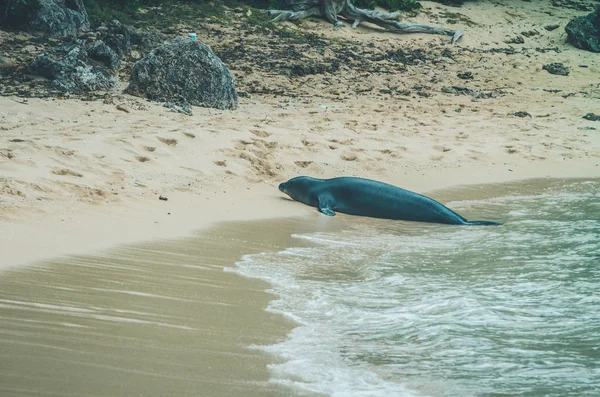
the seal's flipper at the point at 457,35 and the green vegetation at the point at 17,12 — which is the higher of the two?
the seal's flipper at the point at 457,35

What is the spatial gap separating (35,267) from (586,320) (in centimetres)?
302

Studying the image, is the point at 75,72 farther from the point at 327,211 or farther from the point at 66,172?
the point at 327,211

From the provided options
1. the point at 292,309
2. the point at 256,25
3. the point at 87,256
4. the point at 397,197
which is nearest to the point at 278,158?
the point at 397,197

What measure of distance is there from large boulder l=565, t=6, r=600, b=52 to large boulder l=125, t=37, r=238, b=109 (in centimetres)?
1035

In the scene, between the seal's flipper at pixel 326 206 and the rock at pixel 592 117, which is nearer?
the seal's flipper at pixel 326 206

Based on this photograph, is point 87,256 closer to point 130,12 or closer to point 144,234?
point 144,234

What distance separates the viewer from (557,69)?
50.4 feet

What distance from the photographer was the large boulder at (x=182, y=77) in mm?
10359

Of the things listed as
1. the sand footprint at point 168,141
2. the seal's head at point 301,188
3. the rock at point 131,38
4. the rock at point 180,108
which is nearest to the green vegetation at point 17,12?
the rock at point 131,38

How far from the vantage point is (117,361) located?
3.01 meters

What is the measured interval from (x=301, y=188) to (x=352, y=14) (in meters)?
11.0

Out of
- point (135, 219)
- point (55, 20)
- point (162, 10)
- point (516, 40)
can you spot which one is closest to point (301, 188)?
point (135, 219)

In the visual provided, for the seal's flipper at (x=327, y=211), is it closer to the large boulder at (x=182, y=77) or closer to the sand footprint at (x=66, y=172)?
the sand footprint at (x=66, y=172)

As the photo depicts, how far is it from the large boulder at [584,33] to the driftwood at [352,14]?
2.62m
